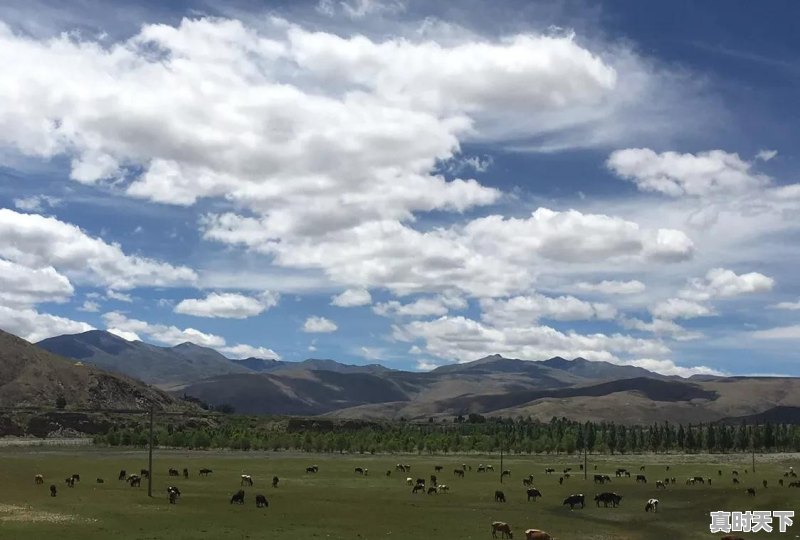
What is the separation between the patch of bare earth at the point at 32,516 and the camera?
171ft

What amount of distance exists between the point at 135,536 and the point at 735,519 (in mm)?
40200

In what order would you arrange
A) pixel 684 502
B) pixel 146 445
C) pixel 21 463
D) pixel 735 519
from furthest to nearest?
1. pixel 146 445
2. pixel 21 463
3. pixel 684 502
4. pixel 735 519

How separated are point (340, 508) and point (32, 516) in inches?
945

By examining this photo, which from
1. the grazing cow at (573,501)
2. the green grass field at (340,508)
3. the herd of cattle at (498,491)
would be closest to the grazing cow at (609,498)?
the herd of cattle at (498,491)

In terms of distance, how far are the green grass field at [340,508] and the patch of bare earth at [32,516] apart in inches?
2.7

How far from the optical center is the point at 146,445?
185 m

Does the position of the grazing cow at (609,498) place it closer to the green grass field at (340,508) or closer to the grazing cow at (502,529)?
the green grass field at (340,508)

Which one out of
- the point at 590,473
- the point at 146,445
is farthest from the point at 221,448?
the point at 590,473

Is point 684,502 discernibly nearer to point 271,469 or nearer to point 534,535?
point 534,535

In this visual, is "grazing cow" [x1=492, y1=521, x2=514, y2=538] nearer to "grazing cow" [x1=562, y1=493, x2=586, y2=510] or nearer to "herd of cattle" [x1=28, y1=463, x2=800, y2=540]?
"herd of cattle" [x1=28, y1=463, x2=800, y2=540]

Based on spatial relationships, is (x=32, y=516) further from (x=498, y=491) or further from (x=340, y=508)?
(x=498, y=491)

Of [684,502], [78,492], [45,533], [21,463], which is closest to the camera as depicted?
[45,533]

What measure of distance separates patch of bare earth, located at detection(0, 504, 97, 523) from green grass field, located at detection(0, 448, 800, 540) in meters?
0.07

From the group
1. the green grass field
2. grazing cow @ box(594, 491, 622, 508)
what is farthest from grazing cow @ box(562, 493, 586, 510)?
grazing cow @ box(594, 491, 622, 508)
